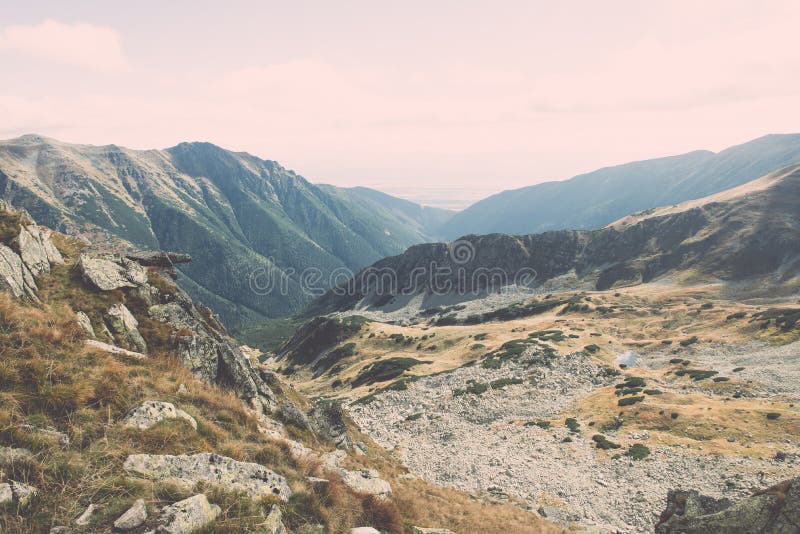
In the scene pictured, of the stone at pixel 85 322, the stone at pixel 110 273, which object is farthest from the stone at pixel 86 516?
the stone at pixel 110 273

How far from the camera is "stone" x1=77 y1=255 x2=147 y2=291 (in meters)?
19.0

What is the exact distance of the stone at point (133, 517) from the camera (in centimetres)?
653

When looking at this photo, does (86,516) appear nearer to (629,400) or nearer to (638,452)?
(638,452)

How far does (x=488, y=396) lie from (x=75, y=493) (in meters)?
51.5

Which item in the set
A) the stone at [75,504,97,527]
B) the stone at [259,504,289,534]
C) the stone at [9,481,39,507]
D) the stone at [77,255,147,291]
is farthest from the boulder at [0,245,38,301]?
the stone at [259,504,289,534]

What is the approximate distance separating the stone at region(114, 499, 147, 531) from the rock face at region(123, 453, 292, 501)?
121cm

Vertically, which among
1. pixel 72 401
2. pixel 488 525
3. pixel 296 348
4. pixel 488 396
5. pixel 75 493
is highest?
pixel 72 401

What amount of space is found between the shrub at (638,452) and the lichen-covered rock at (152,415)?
3623cm

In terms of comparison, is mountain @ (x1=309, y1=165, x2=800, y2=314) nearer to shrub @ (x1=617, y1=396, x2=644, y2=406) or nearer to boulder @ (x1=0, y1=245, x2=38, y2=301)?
shrub @ (x1=617, y1=396, x2=644, y2=406)

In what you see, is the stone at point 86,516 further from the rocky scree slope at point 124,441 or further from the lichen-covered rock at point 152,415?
the lichen-covered rock at point 152,415

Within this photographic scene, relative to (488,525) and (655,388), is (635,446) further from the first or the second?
(488,525)

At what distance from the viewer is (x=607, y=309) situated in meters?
95.9

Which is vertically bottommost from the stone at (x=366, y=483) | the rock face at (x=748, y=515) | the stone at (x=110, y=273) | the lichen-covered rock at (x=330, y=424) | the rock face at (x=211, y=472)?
the lichen-covered rock at (x=330, y=424)

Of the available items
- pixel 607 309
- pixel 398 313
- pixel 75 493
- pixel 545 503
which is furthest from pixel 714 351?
pixel 398 313
